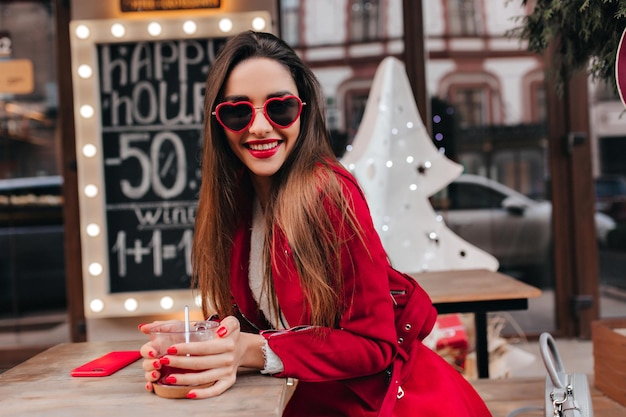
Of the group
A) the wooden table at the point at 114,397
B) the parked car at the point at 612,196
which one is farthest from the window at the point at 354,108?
the wooden table at the point at 114,397

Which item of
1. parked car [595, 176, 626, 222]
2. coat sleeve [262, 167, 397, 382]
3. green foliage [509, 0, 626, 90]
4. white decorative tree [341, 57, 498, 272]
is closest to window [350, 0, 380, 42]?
white decorative tree [341, 57, 498, 272]

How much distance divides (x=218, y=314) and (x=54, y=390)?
0.41m

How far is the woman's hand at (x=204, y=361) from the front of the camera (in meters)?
1.12

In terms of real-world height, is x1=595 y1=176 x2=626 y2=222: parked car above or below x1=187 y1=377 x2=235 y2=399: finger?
above

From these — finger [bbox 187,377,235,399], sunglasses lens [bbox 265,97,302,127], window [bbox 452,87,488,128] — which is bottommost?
finger [bbox 187,377,235,399]

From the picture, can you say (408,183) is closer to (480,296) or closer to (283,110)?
(480,296)

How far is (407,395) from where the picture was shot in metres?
1.36

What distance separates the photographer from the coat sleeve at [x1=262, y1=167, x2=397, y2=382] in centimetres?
124

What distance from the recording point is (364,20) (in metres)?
4.54

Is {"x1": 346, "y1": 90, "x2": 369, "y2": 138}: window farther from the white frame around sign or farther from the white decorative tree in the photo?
the white frame around sign

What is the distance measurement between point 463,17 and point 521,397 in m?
3.11

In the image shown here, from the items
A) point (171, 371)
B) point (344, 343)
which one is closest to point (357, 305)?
point (344, 343)

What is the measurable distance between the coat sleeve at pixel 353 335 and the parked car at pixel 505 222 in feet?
11.3

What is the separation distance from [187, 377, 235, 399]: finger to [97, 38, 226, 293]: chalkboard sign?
227 centimetres
